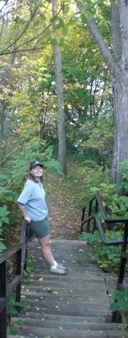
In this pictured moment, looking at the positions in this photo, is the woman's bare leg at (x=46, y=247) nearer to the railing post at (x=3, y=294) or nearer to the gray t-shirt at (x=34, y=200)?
the gray t-shirt at (x=34, y=200)

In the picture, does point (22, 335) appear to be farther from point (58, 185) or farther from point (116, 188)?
point (58, 185)

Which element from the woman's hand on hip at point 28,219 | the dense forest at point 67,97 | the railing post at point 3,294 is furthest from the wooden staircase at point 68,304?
the dense forest at point 67,97

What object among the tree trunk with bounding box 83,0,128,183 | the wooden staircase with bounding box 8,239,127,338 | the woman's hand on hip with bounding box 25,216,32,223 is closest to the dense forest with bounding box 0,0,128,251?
the tree trunk with bounding box 83,0,128,183

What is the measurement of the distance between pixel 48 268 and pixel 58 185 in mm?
7914

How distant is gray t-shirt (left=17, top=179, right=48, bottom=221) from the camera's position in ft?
12.8

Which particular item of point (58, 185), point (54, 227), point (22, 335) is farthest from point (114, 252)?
point (58, 185)

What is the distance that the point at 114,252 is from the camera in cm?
478

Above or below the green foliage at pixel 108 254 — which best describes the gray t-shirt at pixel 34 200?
above

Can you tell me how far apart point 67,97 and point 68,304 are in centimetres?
1442

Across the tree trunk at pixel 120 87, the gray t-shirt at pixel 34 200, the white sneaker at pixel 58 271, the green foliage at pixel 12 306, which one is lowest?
the white sneaker at pixel 58 271

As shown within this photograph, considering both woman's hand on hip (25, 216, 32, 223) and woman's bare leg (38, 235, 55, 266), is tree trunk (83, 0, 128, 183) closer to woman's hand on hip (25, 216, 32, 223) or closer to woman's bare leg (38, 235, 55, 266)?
woman's bare leg (38, 235, 55, 266)

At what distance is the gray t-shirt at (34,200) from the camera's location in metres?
3.89

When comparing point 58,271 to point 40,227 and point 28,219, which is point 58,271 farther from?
point 28,219

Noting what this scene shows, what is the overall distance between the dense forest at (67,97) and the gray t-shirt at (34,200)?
21cm
